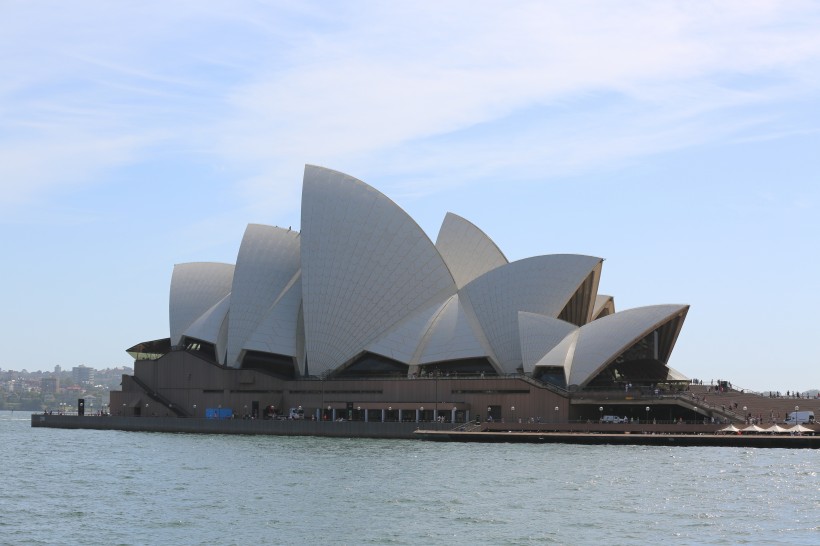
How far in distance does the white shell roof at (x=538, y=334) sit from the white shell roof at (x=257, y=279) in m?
17.8

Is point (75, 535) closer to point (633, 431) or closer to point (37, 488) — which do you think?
point (37, 488)

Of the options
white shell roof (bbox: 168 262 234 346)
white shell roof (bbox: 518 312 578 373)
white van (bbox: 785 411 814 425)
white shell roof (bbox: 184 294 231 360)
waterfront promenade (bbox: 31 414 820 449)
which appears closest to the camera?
waterfront promenade (bbox: 31 414 820 449)

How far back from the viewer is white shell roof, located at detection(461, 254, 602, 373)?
241 ft

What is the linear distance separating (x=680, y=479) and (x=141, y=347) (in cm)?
6115

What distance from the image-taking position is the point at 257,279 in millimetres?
82500

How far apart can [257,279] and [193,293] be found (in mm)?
9206

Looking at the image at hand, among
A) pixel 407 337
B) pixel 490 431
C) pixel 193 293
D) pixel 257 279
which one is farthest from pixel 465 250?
pixel 193 293

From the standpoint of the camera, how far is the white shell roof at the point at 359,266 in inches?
3034

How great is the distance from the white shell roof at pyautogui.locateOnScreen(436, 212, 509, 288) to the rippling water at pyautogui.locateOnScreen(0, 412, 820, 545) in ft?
83.4

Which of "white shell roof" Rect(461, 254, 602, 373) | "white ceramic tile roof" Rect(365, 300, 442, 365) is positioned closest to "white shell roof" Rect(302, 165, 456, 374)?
"white ceramic tile roof" Rect(365, 300, 442, 365)

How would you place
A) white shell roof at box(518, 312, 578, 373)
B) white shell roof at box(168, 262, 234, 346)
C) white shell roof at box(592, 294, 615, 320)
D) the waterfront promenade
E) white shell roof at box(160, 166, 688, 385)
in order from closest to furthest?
1. the waterfront promenade
2. white shell roof at box(518, 312, 578, 373)
3. white shell roof at box(160, 166, 688, 385)
4. white shell roof at box(592, 294, 615, 320)
5. white shell roof at box(168, 262, 234, 346)

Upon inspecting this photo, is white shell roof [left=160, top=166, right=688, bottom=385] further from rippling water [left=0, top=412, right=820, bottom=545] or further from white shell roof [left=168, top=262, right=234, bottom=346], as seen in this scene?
rippling water [left=0, top=412, right=820, bottom=545]

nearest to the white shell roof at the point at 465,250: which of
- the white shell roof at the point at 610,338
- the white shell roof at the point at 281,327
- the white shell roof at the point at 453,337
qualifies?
the white shell roof at the point at 453,337

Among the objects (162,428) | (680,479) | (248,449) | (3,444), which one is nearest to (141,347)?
Answer: (162,428)
